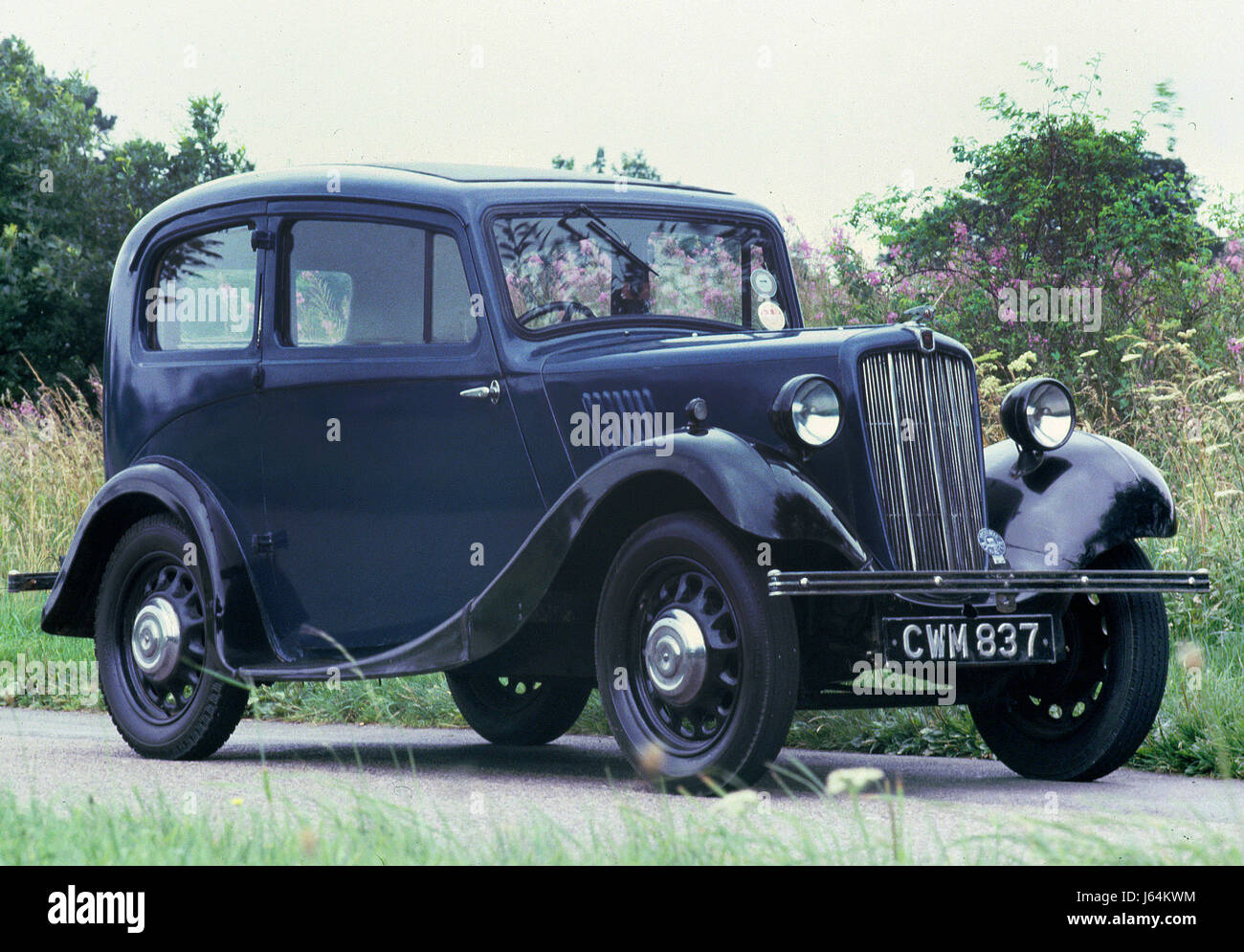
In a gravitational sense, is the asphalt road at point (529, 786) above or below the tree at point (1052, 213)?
below

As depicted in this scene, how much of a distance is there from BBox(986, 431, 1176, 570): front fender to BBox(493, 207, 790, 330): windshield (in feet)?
4.85

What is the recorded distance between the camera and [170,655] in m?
7.02

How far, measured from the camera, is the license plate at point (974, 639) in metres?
5.32

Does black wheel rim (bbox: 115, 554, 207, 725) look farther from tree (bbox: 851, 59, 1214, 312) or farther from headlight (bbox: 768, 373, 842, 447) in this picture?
tree (bbox: 851, 59, 1214, 312)

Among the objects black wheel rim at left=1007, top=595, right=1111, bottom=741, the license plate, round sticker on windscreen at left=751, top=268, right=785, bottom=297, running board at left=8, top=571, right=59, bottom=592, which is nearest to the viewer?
the license plate

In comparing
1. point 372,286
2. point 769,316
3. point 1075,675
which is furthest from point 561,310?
point 1075,675

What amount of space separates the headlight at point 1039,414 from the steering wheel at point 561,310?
165cm

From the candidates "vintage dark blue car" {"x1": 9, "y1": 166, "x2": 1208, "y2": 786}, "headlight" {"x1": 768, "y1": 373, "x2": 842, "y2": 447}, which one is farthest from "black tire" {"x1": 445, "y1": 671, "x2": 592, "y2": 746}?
"headlight" {"x1": 768, "y1": 373, "x2": 842, "y2": 447}

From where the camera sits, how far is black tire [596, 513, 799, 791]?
17.0 ft

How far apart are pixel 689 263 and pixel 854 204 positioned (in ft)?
32.7

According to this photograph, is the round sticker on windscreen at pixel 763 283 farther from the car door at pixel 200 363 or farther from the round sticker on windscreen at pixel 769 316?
the car door at pixel 200 363

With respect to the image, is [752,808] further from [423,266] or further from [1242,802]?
[423,266]

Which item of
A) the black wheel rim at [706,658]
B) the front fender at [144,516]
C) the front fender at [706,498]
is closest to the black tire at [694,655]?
the black wheel rim at [706,658]

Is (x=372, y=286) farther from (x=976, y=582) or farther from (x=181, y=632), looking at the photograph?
(x=976, y=582)
